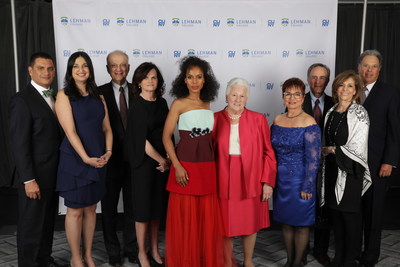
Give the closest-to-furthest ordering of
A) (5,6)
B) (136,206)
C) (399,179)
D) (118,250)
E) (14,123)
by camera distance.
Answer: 1. (14,123)
2. (136,206)
3. (118,250)
4. (5,6)
5. (399,179)

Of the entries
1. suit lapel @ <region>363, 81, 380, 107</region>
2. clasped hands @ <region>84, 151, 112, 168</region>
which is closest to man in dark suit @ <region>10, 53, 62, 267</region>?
clasped hands @ <region>84, 151, 112, 168</region>

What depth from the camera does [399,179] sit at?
5477mm

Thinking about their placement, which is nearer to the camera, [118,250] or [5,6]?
[118,250]

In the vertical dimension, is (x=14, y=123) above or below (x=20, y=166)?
above

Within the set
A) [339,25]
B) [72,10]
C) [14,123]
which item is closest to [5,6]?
[72,10]

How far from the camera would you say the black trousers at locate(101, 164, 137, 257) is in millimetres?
3115

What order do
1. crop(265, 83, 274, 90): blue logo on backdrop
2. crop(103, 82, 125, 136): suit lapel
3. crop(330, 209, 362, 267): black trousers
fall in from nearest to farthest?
crop(330, 209, 362, 267): black trousers
crop(103, 82, 125, 136): suit lapel
crop(265, 83, 274, 90): blue logo on backdrop

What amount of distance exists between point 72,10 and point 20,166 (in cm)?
179

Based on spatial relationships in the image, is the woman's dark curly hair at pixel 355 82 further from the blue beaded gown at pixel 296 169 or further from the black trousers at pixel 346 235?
the black trousers at pixel 346 235

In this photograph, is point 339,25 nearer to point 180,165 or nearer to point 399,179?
point 399,179

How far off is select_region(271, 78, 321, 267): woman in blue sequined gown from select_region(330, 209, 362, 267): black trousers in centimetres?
24

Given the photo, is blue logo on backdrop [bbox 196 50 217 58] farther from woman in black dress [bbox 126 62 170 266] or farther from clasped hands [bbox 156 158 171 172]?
clasped hands [bbox 156 158 171 172]

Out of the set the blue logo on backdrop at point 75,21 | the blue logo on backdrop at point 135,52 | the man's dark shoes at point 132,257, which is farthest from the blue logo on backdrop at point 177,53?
the man's dark shoes at point 132,257

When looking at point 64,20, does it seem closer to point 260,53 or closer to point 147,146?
point 147,146
